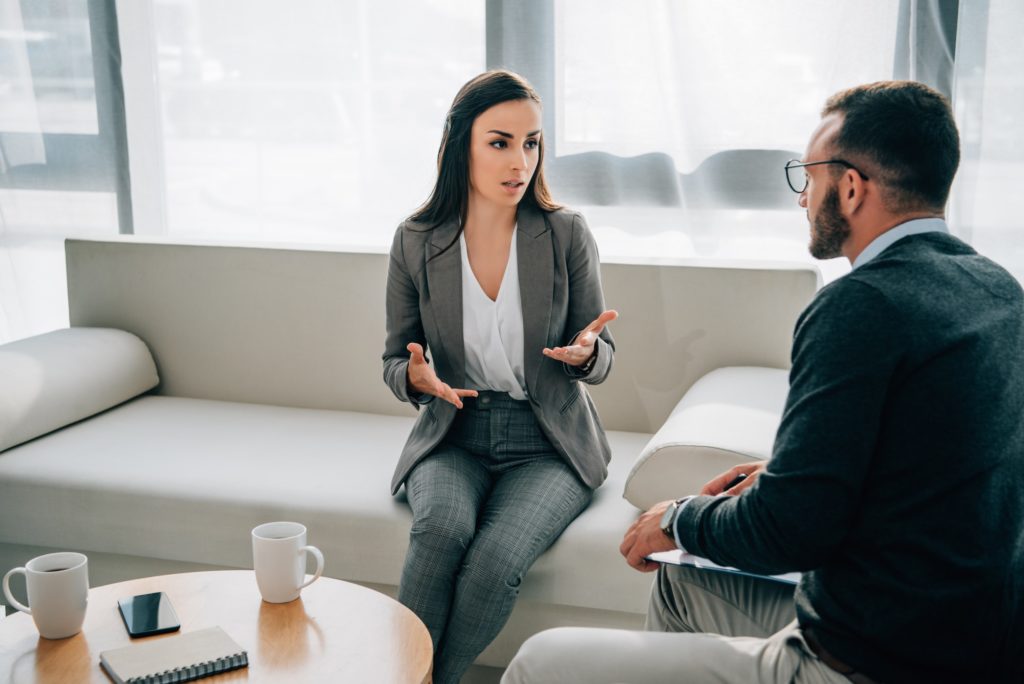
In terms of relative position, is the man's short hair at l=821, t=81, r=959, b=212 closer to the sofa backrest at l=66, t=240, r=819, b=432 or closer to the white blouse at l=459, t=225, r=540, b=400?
the white blouse at l=459, t=225, r=540, b=400

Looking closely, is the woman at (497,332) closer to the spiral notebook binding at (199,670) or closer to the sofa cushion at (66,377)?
the spiral notebook binding at (199,670)

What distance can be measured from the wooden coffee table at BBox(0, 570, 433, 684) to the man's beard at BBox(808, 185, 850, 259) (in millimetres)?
741

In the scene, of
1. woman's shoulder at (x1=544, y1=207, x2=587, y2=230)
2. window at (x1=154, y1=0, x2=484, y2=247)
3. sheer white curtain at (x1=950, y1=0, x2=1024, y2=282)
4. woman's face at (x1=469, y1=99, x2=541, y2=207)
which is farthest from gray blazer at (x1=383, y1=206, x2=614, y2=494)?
sheer white curtain at (x1=950, y1=0, x2=1024, y2=282)

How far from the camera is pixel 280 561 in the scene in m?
1.44

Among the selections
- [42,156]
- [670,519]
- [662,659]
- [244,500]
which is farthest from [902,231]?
[42,156]

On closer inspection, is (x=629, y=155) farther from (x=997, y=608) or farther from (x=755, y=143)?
(x=997, y=608)

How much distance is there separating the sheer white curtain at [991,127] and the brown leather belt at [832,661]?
1.92 meters

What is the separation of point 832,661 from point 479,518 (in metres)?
0.88

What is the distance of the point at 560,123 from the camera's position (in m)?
3.00

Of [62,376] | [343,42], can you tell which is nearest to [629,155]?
[343,42]

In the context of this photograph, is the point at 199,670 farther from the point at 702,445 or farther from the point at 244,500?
the point at 702,445

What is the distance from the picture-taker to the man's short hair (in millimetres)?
1137

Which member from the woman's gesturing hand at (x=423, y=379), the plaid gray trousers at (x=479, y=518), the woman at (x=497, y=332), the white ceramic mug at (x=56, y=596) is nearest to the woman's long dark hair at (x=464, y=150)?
the woman at (x=497, y=332)

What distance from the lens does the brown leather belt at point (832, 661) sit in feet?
3.56
